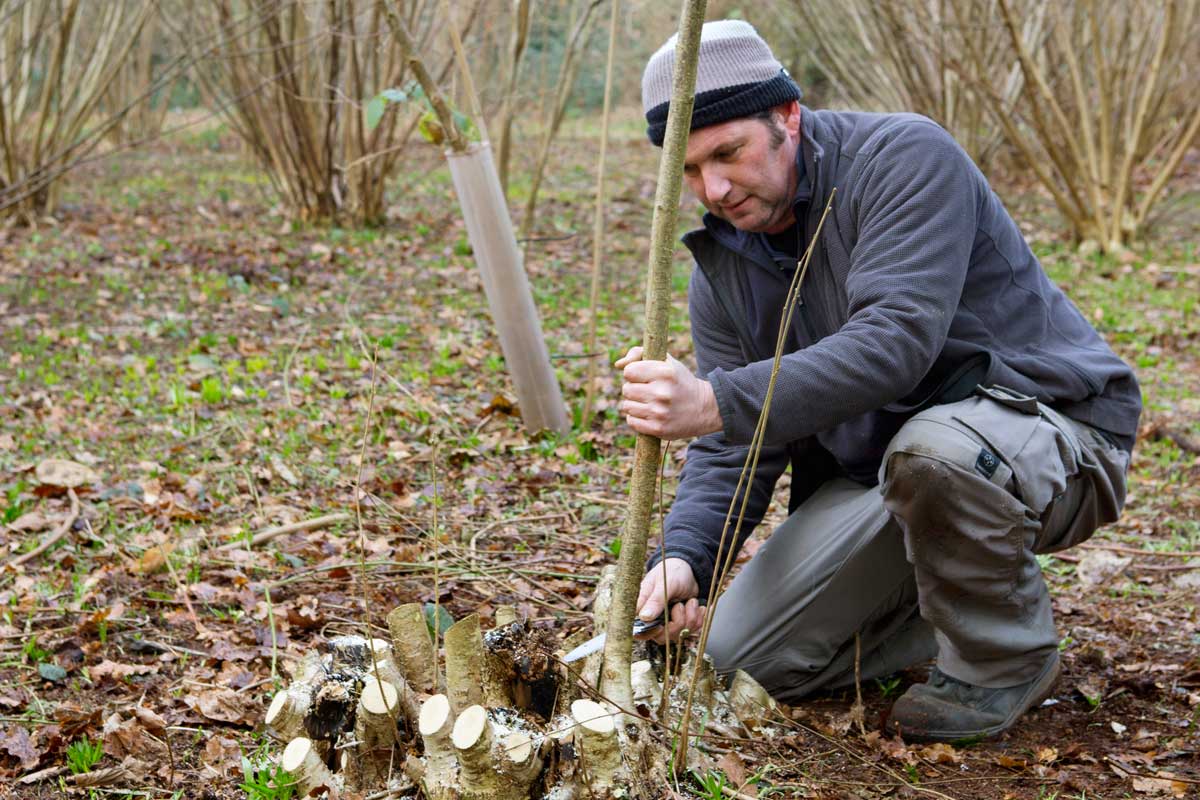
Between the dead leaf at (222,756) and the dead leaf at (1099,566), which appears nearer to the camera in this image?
the dead leaf at (222,756)

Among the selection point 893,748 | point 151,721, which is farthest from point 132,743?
point 893,748

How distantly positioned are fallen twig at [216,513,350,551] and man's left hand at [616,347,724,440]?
1875mm

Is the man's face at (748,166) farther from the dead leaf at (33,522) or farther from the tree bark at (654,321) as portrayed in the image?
the dead leaf at (33,522)

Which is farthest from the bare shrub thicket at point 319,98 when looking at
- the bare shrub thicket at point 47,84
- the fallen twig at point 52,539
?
the fallen twig at point 52,539

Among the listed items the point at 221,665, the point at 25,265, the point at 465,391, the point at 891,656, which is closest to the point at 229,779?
the point at 221,665

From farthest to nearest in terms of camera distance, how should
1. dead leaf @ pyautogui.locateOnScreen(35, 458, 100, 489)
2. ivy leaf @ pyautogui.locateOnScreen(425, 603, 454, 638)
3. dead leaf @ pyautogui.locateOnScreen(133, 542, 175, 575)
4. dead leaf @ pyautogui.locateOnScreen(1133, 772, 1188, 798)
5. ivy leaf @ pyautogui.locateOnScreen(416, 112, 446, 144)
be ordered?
ivy leaf @ pyautogui.locateOnScreen(416, 112, 446, 144)
dead leaf @ pyautogui.locateOnScreen(35, 458, 100, 489)
dead leaf @ pyautogui.locateOnScreen(133, 542, 175, 575)
ivy leaf @ pyautogui.locateOnScreen(425, 603, 454, 638)
dead leaf @ pyautogui.locateOnScreen(1133, 772, 1188, 798)

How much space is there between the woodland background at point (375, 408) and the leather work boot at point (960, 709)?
61 millimetres

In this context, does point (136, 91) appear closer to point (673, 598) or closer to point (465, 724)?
point (673, 598)

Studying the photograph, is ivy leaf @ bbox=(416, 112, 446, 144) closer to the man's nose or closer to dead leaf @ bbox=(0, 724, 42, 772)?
the man's nose

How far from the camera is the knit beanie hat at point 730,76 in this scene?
7.47ft

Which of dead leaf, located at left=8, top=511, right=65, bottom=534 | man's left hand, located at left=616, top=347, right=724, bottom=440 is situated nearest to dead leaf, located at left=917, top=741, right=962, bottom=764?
Result: man's left hand, located at left=616, top=347, right=724, bottom=440

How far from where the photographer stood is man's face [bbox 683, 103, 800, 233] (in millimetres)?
2312

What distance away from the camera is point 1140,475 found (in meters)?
4.05

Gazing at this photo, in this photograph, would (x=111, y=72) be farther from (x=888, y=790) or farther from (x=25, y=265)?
(x=888, y=790)
